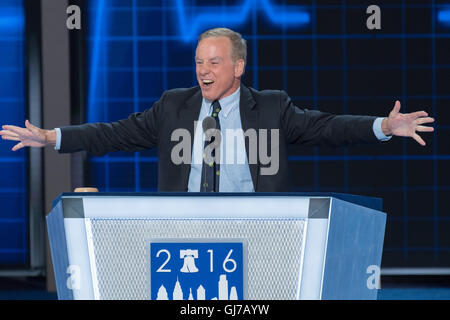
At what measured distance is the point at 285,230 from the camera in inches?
85.8

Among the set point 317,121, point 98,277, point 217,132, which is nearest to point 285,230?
point 98,277

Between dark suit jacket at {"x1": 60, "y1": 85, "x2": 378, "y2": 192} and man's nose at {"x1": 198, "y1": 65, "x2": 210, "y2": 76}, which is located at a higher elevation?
man's nose at {"x1": 198, "y1": 65, "x2": 210, "y2": 76}

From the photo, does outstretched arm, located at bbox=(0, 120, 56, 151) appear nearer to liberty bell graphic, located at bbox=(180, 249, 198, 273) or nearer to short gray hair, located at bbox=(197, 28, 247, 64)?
short gray hair, located at bbox=(197, 28, 247, 64)

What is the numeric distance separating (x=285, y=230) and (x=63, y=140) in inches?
51.5

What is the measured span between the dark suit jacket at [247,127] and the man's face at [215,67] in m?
0.08

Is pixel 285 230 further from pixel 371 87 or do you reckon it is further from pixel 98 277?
pixel 371 87

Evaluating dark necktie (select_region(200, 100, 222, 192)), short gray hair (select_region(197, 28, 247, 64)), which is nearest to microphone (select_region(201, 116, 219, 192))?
dark necktie (select_region(200, 100, 222, 192))

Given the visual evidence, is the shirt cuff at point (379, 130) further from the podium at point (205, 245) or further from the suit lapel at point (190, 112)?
the podium at point (205, 245)

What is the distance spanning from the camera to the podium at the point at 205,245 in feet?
6.98

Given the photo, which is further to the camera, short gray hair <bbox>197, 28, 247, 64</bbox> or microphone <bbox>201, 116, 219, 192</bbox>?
short gray hair <bbox>197, 28, 247, 64</bbox>

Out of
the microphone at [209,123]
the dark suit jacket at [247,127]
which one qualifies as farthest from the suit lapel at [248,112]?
the microphone at [209,123]

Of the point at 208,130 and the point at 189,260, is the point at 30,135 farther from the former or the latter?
the point at 189,260

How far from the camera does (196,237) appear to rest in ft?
7.04

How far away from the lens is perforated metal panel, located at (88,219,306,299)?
2148 mm
